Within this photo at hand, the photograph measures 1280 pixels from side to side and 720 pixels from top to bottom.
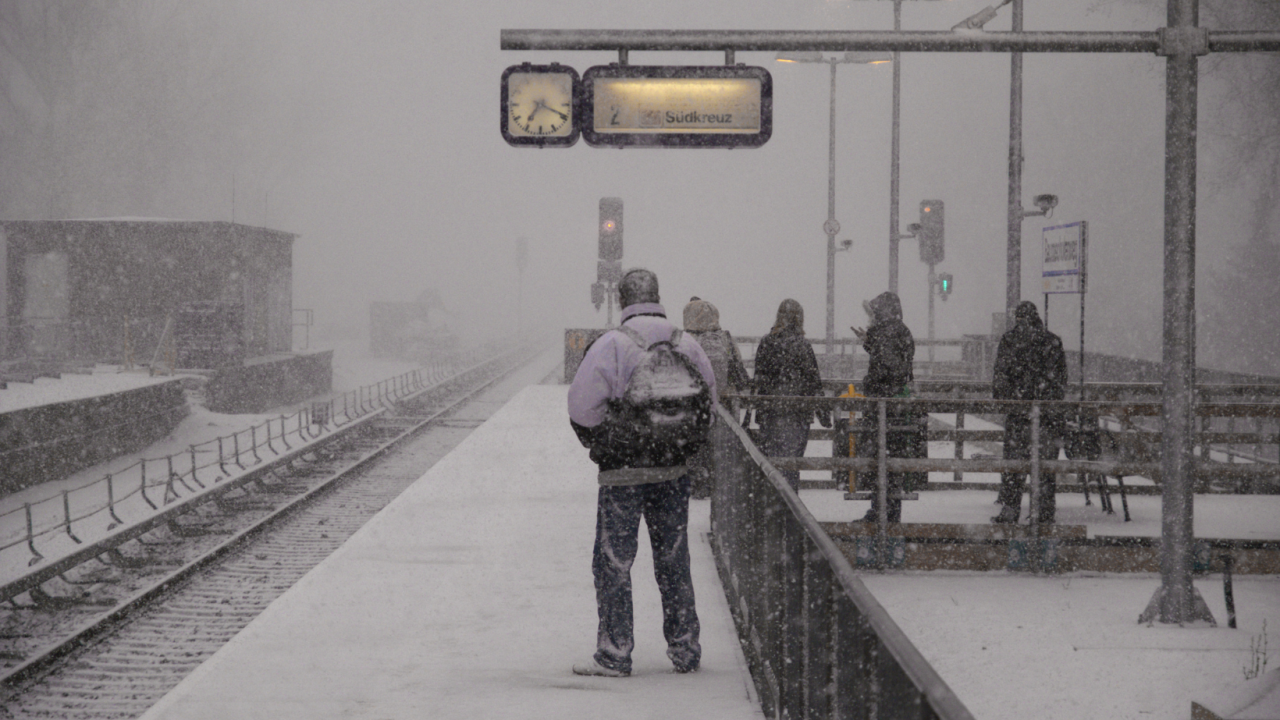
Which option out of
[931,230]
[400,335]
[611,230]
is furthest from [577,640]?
[400,335]

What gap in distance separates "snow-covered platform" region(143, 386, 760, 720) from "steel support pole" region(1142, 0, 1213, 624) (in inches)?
113

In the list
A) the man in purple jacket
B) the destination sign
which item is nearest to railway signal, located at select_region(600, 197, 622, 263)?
the destination sign

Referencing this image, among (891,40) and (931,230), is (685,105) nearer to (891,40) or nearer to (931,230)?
(891,40)

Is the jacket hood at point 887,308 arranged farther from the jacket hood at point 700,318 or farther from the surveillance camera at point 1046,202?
the surveillance camera at point 1046,202

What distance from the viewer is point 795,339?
9.89 metres

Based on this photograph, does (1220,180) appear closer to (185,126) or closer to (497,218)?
(185,126)

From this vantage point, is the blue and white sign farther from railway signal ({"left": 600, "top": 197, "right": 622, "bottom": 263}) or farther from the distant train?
the distant train

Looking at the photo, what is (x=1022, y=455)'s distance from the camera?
31.7 feet

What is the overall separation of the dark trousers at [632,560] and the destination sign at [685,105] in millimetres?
3582

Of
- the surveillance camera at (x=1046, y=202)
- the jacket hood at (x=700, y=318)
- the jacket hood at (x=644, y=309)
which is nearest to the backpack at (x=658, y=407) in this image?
the jacket hood at (x=644, y=309)

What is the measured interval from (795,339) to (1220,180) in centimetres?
3163

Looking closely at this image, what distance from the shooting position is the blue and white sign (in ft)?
35.1

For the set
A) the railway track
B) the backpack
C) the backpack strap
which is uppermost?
the backpack strap

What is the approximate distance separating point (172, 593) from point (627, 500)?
668cm
